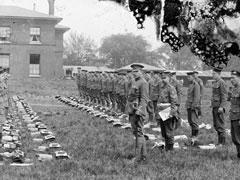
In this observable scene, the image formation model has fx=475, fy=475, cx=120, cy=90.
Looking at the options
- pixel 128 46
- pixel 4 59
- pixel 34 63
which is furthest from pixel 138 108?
pixel 34 63

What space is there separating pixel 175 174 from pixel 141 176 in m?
0.61

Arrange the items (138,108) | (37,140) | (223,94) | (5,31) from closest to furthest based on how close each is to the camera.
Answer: (138,108), (223,94), (37,140), (5,31)

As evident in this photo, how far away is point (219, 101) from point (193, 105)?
0.76m

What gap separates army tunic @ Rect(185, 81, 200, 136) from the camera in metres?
12.5

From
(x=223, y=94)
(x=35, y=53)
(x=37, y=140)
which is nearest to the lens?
(x=223, y=94)

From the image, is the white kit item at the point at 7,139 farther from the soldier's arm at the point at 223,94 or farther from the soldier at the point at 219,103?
the soldier's arm at the point at 223,94

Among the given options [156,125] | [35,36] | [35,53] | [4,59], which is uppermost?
[35,36]

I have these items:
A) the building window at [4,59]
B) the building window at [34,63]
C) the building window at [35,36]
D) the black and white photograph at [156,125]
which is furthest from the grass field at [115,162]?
the building window at [34,63]

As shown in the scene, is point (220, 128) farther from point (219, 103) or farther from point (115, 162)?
point (115, 162)

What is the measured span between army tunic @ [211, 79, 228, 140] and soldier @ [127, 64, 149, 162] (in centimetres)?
305

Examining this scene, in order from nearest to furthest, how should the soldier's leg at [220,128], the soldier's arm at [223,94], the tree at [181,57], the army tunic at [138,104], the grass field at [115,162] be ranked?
1. the tree at [181,57]
2. the grass field at [115,162]
3. the army tunic at [138,104]
4. the soldier's arm at [223,94]
5. the soldier's leg at [220,128]

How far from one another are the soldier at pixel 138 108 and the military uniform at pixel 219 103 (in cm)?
305

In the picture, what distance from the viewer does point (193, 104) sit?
41.3 ft

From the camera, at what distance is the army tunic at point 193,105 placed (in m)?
12.5
